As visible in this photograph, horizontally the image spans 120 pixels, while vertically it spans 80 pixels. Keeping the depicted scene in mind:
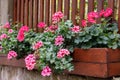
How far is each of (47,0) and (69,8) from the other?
428 mm

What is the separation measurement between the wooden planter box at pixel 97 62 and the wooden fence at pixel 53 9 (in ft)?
1.47

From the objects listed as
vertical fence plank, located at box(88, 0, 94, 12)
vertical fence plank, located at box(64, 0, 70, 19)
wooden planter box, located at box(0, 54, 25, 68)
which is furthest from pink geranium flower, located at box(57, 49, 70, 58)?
wooden planter box, located at box(0, 54, 25, 68)

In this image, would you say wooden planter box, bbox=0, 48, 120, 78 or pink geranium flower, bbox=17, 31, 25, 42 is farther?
pink geranium flower, bbox=17, 31, 25, 42

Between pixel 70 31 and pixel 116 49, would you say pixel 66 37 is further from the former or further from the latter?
pixel 116 49

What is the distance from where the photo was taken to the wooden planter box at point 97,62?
2557 mm

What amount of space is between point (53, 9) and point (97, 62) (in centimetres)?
127

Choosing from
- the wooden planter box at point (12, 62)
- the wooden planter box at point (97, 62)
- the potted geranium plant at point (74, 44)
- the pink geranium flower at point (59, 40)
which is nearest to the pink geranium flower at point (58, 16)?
the potted geranium plant at point (74, 44)

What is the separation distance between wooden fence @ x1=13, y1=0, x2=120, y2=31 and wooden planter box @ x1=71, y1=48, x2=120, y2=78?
0.45 meters

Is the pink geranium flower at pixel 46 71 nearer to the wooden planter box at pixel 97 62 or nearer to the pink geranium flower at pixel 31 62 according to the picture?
the pink geranium flower at pixel 31 62

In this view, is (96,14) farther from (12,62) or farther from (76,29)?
(12,62)

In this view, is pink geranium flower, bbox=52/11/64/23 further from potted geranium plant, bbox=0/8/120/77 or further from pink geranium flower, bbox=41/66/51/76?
pink geranium flower, bbox=41/66/51/76

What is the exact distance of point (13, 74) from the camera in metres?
3.96

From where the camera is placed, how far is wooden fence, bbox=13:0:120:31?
3.06 meters

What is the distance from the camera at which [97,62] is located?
263 cm
